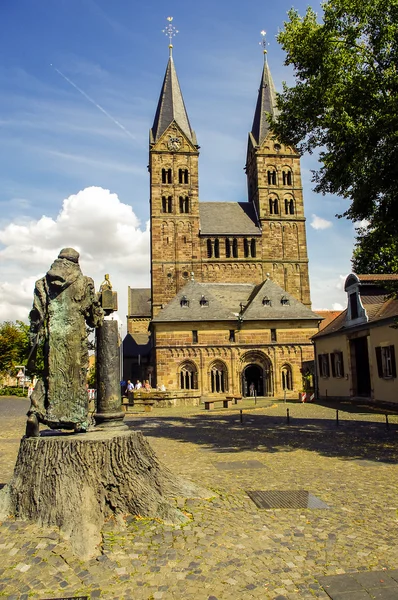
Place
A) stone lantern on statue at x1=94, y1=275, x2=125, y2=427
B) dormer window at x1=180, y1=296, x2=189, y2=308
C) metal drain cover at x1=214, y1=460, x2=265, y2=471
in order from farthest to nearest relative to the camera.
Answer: dormer window at x1=180, y1=296, x2=189, y2=308 → metal drain cover at x1=214, y1=460, x2=265, y2=471 → stone lantern on statue at x1=94, y1=275, x2=125, y2=427

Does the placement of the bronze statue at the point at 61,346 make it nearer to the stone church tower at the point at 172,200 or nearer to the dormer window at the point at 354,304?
the dormer window at the point at 354,304

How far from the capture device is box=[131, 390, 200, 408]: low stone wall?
2808cm

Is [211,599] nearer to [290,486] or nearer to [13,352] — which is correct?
[290,486]

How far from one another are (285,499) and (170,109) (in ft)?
184

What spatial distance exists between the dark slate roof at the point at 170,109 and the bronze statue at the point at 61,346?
Answer: 168ft

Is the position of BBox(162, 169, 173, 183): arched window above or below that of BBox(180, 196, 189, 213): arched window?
above

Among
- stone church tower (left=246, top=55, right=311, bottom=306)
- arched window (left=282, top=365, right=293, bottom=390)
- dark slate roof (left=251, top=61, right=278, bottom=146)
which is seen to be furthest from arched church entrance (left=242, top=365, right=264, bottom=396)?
dark slate roof (left=251, top=61, right=278, bottom=146)

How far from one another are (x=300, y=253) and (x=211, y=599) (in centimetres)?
5073

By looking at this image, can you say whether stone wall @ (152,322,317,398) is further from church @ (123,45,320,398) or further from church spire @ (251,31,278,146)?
church spire @ (251,31,278,146)

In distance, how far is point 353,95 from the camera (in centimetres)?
1304

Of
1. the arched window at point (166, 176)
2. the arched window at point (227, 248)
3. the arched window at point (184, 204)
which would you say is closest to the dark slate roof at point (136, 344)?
the arched window at point (227, 248)

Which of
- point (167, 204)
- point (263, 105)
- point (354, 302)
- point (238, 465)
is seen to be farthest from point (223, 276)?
point (238, 465)

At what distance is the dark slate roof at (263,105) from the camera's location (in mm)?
57469

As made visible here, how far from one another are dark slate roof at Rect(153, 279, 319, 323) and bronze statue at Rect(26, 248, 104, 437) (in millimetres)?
31844
